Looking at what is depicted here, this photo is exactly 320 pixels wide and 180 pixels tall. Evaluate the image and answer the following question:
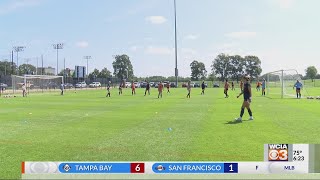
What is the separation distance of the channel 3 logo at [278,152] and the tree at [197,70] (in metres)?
153

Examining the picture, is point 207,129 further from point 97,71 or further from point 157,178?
point 97,71

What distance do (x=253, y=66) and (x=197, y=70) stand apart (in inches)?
922

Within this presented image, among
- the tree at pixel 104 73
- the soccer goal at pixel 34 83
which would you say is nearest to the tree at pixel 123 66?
the tree at pixel 104 73

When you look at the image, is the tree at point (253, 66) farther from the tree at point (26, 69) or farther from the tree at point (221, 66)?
the tree at point (26, 69)

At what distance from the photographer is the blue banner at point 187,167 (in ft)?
19.5

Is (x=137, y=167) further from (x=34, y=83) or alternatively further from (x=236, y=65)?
(x=236, y=65)

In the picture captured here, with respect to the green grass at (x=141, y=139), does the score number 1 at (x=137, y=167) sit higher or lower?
higher

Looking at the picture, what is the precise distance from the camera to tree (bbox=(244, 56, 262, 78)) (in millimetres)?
162163

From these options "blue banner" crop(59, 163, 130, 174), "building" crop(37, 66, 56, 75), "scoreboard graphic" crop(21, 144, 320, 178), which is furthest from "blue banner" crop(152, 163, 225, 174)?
"building" crop(37, 66, 56, 75)

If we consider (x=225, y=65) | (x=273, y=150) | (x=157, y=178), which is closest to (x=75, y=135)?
(x=157, y=178)

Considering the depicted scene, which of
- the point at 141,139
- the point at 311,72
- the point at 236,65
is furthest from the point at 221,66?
the point at 141,139

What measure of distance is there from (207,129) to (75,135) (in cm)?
455

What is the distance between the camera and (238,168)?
237 inches

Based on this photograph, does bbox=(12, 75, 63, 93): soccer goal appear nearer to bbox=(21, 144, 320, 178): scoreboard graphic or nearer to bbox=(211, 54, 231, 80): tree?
bbox=(21, 144, 320, 178): scoreboard graphic
